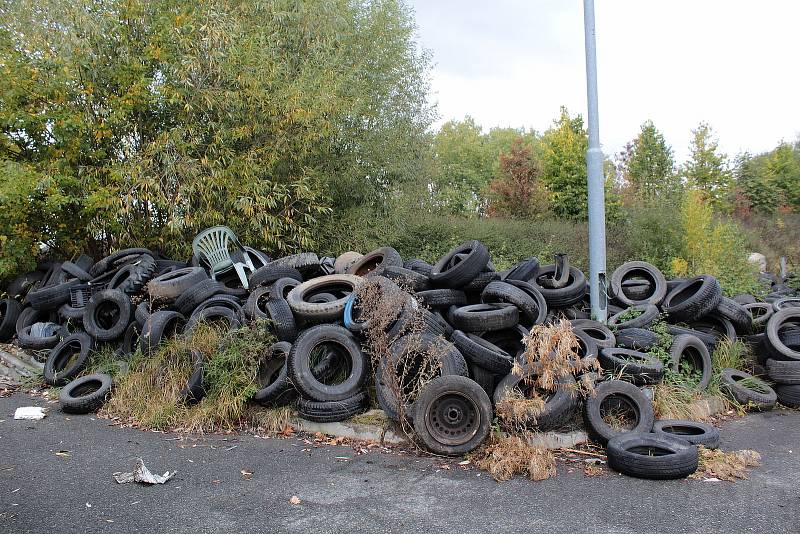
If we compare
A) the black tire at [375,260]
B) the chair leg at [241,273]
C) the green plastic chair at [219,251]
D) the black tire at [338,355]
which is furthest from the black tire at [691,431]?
A: the green plastic chair at [219,251]

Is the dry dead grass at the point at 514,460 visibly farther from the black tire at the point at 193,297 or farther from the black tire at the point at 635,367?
the black tire at the point at 193,297

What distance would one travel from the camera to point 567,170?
23297 mm

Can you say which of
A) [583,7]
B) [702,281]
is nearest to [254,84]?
[583,7]

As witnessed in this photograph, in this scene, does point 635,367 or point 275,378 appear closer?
point 635,367

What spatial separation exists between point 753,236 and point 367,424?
20.0 meters

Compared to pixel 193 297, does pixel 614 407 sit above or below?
below

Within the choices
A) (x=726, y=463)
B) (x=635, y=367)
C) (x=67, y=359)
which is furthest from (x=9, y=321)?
(x=726, y=463)

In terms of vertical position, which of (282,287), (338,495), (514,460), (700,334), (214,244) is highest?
(214,244)

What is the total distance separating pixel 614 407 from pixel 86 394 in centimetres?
607

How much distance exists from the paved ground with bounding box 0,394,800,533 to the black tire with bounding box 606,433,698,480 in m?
0.09

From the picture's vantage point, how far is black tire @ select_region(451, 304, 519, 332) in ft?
22.4

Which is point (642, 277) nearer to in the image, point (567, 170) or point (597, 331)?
point (597, 331)

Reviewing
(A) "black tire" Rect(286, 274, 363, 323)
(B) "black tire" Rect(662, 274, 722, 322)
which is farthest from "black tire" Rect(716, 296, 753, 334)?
(A) "black tire" Rect(286, 274, 363, 323)

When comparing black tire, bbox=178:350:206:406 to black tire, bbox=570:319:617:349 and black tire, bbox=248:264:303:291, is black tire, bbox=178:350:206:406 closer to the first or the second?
black tire, bbox=248:264:303:291
